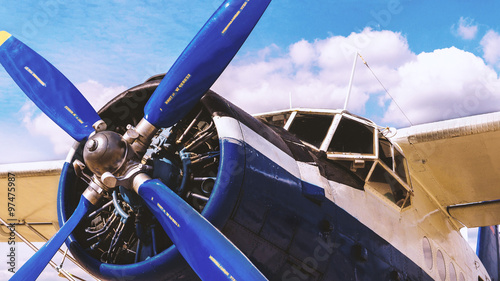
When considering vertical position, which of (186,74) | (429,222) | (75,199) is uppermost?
(429,222)

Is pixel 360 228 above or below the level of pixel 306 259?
above

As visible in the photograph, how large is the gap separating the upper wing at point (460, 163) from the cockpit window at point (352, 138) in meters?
1.87

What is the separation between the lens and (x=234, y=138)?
12.9ft

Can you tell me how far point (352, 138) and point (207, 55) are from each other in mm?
2505

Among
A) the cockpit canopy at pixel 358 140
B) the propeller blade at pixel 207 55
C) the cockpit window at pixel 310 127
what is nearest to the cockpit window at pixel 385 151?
the cockpit canopy at pixel 358 140

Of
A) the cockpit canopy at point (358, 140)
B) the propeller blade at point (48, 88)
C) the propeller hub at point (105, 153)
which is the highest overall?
the cockpit canopy at point (358, 140)

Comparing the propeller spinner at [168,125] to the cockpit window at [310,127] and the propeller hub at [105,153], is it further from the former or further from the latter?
the cockpit window at [310,127]

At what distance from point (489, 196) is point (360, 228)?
5.01 m

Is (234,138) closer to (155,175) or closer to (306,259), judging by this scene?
(155,175)

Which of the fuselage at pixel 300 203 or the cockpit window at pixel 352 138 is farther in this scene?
the cockpit window at pixel 352 138

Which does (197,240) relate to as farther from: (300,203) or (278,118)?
(278,118)

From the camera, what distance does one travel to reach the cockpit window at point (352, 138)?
18.6 feet

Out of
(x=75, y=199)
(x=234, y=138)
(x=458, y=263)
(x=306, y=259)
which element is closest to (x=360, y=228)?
(x=306, y=259)

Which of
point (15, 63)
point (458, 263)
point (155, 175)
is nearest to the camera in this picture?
point (155, 175)
